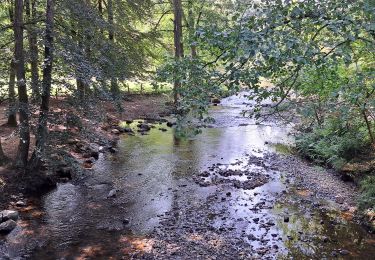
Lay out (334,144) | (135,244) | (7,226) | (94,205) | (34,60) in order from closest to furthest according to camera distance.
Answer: (135,244) → (7,226) → (94,205) → (34,60) → (334,144)

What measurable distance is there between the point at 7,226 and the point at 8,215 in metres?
0.50

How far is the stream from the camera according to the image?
298 inches

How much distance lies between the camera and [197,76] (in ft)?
15.1

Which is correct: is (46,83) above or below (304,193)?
above

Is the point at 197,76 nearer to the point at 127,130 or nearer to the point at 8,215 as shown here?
the point at 8,215

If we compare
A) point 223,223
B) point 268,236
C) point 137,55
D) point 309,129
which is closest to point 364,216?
point 268,236

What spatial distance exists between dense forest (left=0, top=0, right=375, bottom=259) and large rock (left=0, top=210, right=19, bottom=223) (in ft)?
2.97

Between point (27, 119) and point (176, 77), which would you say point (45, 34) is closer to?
point (27, 119)

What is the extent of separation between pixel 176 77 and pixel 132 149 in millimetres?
10744

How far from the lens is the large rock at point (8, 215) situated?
856 cm

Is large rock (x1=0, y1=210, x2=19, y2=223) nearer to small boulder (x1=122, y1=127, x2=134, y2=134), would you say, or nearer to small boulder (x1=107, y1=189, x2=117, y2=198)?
small boulder (x1=107, y1=189, x2=117, y2=198)

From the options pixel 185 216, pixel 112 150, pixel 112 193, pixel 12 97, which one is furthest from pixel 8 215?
pixel 112 150

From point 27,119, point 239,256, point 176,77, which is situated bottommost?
point 239,256

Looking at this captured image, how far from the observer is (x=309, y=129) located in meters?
17.1
